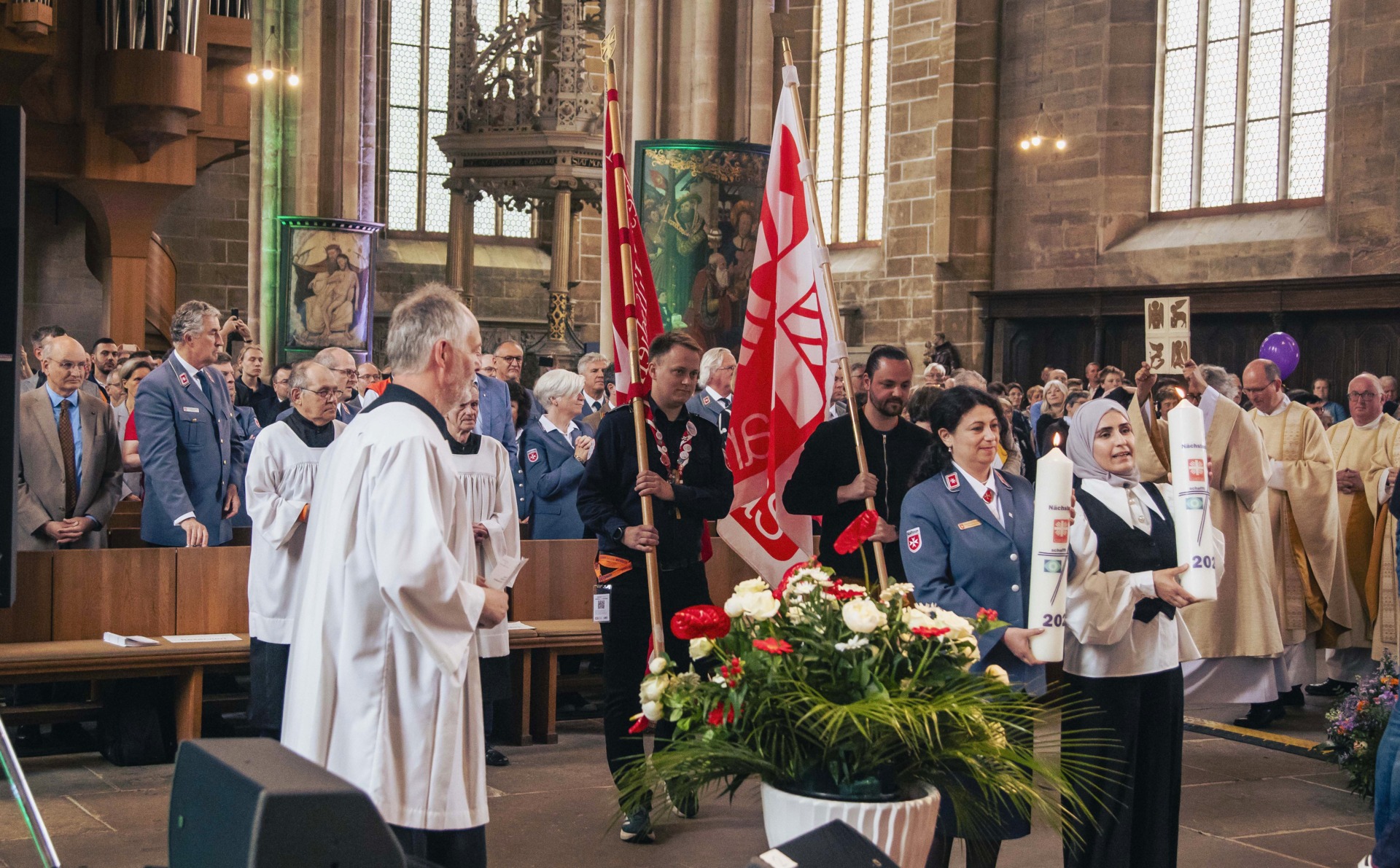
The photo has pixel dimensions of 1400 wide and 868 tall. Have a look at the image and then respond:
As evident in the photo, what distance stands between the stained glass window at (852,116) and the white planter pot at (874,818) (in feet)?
58.3

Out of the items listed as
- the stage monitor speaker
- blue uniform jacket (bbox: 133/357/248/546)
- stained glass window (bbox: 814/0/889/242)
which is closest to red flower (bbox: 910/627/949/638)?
the stage monitor speaker

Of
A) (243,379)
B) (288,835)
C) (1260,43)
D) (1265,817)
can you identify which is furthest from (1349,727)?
(1260,43)

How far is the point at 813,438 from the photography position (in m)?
5.42

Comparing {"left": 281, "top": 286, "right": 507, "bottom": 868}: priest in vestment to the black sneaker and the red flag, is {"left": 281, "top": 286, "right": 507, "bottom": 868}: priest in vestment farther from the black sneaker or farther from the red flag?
the red flag

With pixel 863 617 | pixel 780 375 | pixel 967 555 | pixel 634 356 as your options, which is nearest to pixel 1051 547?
pixel 967 555

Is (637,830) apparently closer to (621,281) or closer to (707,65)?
(621,281)

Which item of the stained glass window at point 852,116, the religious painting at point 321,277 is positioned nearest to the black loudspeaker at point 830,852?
the religious painting at point 321,277

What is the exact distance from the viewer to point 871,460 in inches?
209

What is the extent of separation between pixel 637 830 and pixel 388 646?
2122 millimetres

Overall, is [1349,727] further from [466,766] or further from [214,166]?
[214,166]

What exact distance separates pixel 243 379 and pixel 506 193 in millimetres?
8633

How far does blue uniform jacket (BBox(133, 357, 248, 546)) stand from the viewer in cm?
665

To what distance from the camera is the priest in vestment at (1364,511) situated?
7.91 m

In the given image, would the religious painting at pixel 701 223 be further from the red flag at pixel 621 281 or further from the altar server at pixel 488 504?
the altar server at pixel 488 504
